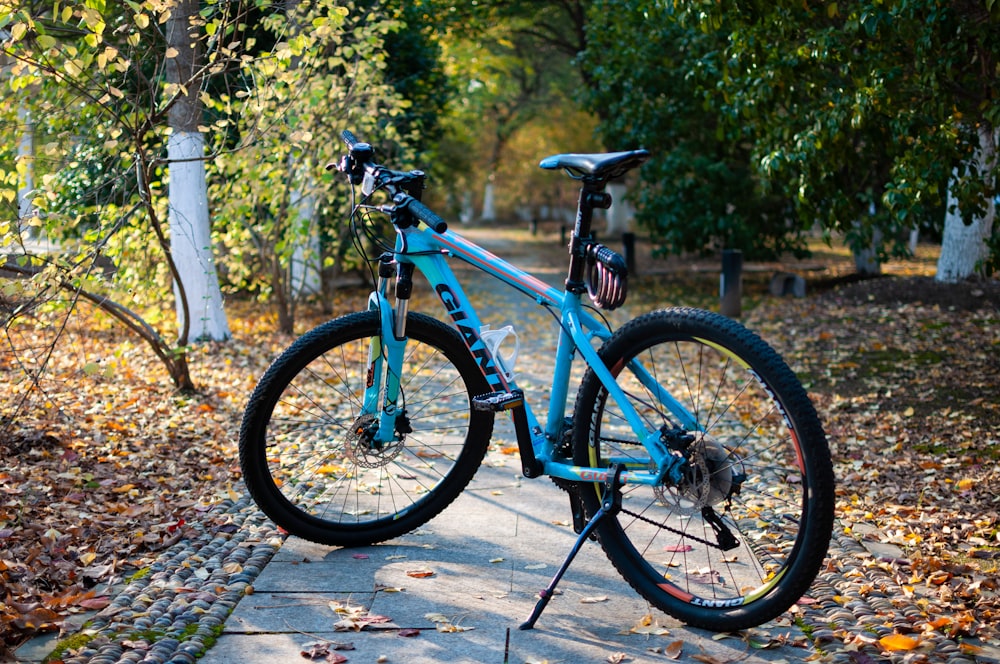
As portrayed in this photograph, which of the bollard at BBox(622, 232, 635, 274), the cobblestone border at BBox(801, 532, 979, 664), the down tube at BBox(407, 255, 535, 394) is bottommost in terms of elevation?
the cobblestone border at BBox(801, 532, 979, 664)

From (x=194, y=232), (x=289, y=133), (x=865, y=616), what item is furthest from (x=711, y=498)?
(x=194, y=232)

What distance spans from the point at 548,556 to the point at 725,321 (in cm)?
136

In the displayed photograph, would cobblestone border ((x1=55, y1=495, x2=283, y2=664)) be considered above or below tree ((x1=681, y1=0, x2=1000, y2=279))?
below

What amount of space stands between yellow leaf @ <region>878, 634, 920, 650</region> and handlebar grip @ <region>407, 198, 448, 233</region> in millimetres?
1991

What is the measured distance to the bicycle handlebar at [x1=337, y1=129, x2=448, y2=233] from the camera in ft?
12.0

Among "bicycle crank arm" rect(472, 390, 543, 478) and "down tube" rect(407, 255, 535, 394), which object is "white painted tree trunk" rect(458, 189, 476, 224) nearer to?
"down tube" rect(407, 255, 535, 394)

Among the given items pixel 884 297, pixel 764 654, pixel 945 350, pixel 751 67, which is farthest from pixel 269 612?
pixel 884 297

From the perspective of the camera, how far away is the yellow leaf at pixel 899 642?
3006mm

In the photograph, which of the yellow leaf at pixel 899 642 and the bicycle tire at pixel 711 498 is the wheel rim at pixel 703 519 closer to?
the bicycle tire at pixel 711 498

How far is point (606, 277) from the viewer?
3.25 meters

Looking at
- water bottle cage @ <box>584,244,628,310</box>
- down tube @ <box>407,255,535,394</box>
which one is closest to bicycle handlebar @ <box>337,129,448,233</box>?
down tube @ <box>407,255,535,394</box>

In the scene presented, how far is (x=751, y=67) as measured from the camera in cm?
636

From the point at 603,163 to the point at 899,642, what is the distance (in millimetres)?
1744

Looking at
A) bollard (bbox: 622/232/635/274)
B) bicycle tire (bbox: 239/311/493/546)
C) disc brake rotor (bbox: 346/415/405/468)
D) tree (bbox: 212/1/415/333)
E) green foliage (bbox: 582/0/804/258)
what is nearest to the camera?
bicycle tire (bbox: 239/311/493/546)
